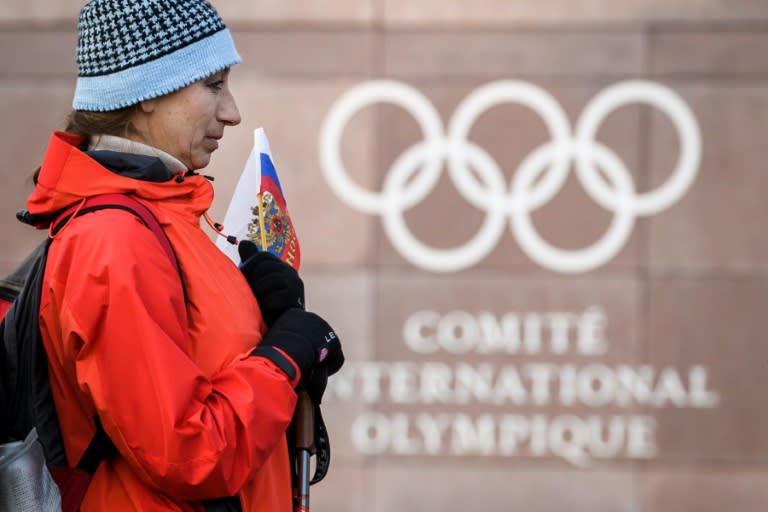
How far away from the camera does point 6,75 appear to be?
5.86 metres

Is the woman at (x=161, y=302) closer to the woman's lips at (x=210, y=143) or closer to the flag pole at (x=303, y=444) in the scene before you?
the woman's lips at (x=210, y=143)

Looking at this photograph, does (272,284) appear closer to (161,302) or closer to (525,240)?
(161,302)

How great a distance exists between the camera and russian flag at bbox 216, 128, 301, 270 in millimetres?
2527

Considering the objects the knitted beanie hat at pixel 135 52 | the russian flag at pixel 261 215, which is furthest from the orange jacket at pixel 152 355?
the russian flag at pixel 261 215

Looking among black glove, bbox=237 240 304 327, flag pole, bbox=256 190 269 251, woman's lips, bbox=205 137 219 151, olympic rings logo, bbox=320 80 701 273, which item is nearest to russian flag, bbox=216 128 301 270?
flag pole, bbox=256 190 269 251

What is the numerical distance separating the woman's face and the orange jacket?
0.32ft

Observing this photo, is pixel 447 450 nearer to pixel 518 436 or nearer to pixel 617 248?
pixel 518 436

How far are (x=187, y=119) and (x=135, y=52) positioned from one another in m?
0.16

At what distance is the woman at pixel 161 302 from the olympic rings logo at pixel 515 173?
11.6ft

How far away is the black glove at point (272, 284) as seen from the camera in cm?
223

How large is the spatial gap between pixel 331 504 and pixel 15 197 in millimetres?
2220

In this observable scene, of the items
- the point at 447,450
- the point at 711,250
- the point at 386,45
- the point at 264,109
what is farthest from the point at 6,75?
the point at 711,250

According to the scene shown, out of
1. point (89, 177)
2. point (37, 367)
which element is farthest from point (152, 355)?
point (89, 177)

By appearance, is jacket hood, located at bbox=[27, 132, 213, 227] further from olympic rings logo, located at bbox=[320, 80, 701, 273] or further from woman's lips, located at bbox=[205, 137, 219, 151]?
olympic rings logo, located at bbox=[320, 80, 701, 273]
